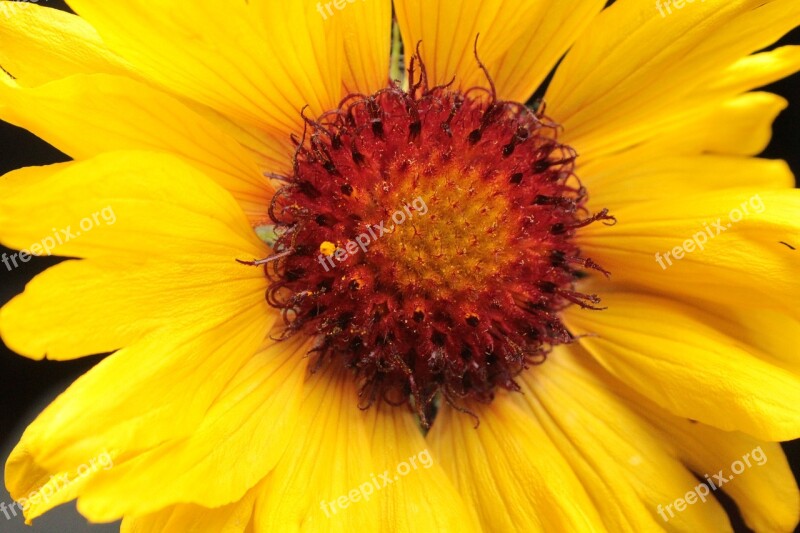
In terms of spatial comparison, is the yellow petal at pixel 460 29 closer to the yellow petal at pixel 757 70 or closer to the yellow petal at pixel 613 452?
the yellow petal at pixel 757 70

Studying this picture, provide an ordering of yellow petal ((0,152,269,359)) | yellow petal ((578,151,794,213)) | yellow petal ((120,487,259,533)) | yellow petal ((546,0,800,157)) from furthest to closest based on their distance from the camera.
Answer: yellow petal ((578,151,794,213)) < yellow petal ((546,0,800,157)) < yellow petal ((120,487,259,533)) < yellow petal ((0,152,269,359))

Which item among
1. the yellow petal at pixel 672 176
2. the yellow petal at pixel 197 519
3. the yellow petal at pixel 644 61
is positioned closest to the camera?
the yellow petal at pixel 197 519

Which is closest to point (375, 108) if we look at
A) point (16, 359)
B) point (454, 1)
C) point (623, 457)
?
point (454, 1)

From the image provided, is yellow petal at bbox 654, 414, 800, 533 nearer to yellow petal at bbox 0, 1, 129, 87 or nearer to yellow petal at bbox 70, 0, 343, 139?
yellow petal at bbox 70, 0, 343, 139

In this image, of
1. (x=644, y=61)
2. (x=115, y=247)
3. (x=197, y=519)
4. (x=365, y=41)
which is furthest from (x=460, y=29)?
(x=197, y=519)

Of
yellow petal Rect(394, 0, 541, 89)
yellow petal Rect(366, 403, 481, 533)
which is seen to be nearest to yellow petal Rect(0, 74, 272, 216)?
yellow petal Rect(394, 0, 541, 89)


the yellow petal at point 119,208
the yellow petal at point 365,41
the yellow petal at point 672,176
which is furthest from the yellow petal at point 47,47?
the yellow petal at point 672,176
